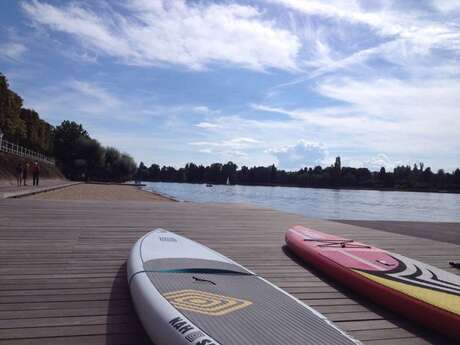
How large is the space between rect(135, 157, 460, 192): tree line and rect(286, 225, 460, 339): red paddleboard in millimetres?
91433

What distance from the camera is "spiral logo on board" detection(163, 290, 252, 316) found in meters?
2.66

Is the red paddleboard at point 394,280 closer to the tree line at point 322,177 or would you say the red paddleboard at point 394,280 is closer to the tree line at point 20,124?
the tree line at point 20,124

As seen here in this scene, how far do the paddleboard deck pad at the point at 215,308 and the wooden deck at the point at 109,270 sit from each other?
24cm

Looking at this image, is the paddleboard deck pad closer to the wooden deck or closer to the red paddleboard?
the wooden deck

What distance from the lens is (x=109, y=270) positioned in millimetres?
4184

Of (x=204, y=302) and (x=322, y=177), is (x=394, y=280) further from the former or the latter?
(x=322, y=177)

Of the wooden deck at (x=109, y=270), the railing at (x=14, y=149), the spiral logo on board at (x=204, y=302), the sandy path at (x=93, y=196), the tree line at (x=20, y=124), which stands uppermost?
the tree line at (x=20, y=124)

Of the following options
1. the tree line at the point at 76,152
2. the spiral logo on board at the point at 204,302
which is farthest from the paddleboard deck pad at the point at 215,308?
the tree line at the point at 76,152

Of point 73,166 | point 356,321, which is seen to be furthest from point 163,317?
point 73,166

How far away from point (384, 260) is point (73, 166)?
74301 millimetres

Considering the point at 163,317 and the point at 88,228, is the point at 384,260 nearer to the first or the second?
the point at 163,317

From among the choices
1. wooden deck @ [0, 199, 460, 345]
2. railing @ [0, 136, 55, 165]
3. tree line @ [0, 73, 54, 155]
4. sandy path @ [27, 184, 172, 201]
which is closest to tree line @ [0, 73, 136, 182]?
tree line @ [0, 73, 54, 155]

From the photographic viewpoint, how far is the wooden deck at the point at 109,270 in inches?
110

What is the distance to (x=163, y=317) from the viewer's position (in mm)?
2510
